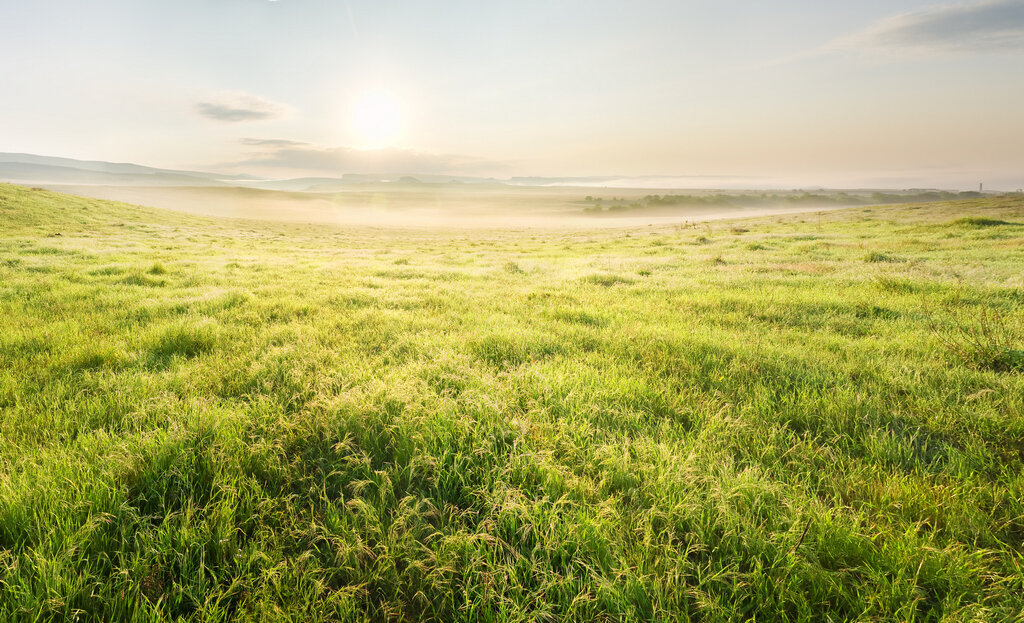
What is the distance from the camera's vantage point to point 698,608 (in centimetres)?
187

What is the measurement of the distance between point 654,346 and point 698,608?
151 inches

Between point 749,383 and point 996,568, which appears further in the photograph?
point 749,383

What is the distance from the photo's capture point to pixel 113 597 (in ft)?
5.88

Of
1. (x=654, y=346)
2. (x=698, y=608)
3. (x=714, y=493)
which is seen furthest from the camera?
(x=654, y=346)

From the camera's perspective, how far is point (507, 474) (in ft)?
8.71

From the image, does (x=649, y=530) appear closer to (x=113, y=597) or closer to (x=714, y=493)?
(x=714, y=493)

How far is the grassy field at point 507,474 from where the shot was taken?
6.22ft

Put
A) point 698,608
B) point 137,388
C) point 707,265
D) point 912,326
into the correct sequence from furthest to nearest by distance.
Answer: point 707,265, point 912,326, point 137,388, point 698,608

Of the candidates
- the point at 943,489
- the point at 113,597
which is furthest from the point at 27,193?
the point at 943,489

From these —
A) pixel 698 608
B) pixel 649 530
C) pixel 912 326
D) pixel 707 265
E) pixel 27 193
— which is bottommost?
pixel 698 608

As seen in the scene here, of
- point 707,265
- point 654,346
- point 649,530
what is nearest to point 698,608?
point 649,530

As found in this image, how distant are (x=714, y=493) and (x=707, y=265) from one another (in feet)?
46.9

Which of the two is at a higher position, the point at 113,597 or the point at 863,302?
the point at 863,302

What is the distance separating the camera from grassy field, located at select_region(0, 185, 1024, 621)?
1.89 m
